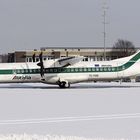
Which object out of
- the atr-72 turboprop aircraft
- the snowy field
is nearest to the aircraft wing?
the atr-72 turboprop aircraft

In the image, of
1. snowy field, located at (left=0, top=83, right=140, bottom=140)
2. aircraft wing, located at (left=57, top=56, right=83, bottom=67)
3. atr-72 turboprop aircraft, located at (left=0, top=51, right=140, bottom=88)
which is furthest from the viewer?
aircraft wing, located at (left=57, top=56, right=83, bottom=67)

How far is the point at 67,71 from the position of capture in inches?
1388

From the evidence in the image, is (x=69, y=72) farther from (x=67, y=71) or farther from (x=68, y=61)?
(x=68, y=61)

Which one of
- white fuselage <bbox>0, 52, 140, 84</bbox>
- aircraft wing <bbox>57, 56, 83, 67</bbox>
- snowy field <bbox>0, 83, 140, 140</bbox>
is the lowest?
snowy field <bbox>0, 83, 140, 140</bbox>

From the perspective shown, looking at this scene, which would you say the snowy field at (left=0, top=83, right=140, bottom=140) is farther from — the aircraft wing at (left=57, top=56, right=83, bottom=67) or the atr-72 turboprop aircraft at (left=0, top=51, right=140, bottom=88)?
the aircraft wing at (left=57, top=56, right=83, bottom=67)

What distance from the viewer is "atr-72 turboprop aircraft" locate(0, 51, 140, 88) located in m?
34.3

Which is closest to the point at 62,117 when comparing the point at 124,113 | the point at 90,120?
the point at 90,120

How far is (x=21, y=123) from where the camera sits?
435 inches

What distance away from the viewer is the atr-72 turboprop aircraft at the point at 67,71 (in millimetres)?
34312

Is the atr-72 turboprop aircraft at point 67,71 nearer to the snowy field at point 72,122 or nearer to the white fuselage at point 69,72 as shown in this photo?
the white fuselage at point 69,72

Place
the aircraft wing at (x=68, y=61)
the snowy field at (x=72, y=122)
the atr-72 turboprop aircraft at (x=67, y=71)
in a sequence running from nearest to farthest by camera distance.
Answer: the snowy field at (x=72, y=122)
the atr-72 turboprop aircraft at (x=67, y=71)
the aircraft wing at (x=68, y=61)

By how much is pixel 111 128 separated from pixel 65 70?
25.4 m

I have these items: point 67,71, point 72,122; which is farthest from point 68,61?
point 72,122

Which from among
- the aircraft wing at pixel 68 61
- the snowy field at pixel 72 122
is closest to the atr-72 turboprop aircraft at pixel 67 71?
the aircraft wing at pixel 68 61
